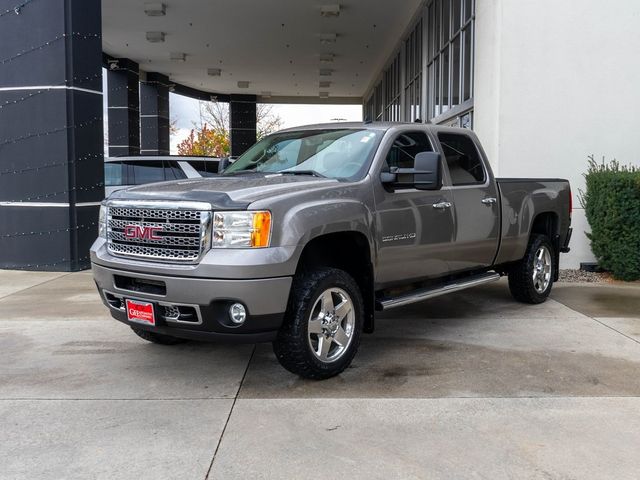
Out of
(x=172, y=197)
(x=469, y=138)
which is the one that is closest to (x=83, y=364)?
(x=172, y=197)

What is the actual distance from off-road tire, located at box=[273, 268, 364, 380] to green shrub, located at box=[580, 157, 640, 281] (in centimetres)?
608

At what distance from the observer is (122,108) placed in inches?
955

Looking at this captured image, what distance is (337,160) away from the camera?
5.35m

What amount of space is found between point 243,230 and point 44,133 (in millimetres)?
7551

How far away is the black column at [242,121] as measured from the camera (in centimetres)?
3500

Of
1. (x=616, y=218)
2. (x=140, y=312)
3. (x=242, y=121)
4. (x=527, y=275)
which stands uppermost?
(x=242, y=121)

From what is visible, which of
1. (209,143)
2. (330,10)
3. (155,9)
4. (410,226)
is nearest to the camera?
(410,226)

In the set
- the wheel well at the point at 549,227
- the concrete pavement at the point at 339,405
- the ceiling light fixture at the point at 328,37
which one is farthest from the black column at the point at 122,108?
the wheel well at the point at 549,227

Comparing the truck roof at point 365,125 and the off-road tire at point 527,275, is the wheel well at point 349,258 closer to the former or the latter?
the truck roof at point 365,125

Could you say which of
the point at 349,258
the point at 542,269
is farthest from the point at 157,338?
the point at 542,269

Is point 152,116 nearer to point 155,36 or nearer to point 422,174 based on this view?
point 155,36

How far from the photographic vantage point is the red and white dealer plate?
4.35 meters

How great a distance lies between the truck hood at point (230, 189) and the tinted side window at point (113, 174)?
8.54 meters

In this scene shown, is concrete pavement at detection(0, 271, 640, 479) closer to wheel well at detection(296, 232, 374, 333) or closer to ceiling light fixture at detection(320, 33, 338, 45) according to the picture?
wheel well at detection(296, 232, 374, 333)
